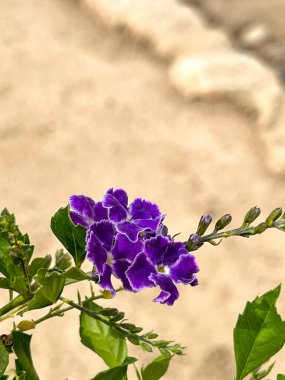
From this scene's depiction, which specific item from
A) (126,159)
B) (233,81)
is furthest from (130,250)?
(233,81)

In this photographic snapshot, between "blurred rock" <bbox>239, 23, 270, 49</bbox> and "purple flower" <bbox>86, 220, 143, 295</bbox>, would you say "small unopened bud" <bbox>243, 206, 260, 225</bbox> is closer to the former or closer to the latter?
"purple flower" <bbox>86, 220, 143, 295</bbox>

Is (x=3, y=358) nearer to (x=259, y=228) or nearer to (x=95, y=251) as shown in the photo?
(x=95, y=251)

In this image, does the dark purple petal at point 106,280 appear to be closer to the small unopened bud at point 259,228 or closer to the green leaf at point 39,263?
the green leaf at point 39,263

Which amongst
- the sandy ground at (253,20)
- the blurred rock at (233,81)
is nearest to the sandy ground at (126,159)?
the blurred rock at (233,81)

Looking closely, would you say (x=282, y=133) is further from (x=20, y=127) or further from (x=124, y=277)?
(x=124, y=277)

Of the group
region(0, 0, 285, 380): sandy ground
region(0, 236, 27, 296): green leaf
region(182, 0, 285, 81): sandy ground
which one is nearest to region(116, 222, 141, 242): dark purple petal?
region(0, 236, 27, 296): green leaf

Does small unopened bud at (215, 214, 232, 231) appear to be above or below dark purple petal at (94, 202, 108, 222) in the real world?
below

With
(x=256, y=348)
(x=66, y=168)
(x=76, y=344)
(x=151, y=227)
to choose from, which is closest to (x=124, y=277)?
(x=151, y=227)
